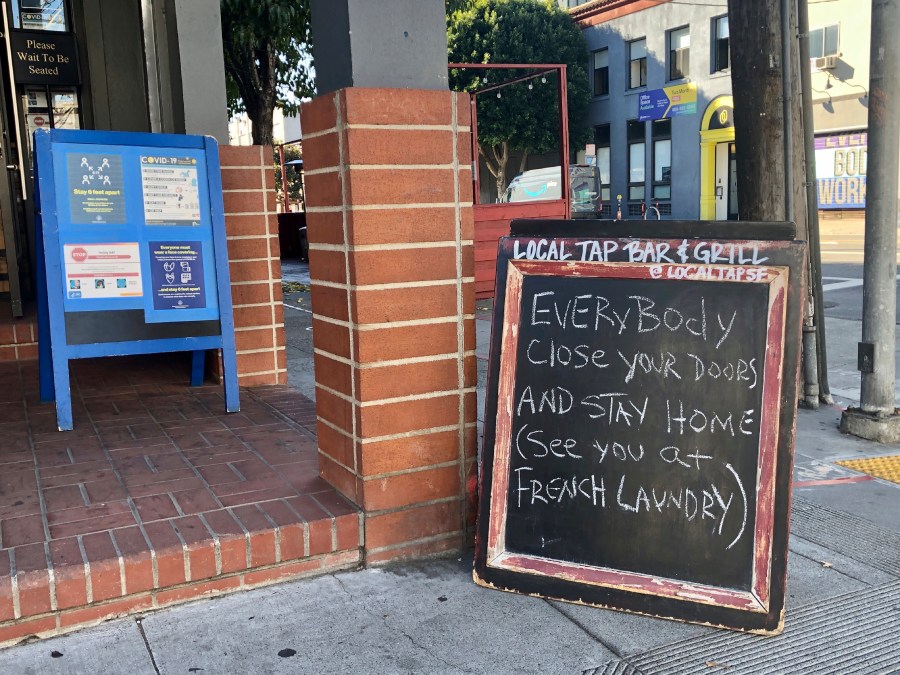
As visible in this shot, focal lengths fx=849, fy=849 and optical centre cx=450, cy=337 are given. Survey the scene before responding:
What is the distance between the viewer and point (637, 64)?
2959 centimetres

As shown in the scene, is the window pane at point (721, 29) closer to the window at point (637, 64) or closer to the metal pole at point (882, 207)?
the window at point (637, 64)

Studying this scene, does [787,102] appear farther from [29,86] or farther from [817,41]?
[817,41]

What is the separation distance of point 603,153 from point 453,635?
30.2m

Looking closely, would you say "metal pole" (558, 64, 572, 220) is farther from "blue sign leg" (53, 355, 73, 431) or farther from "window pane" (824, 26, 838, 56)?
"window pane" (824, 26, 838, 56)

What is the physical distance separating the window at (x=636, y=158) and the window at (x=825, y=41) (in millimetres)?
6166

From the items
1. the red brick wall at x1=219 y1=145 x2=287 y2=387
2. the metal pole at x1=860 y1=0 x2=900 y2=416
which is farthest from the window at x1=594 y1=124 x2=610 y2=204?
the red brick wall at x1=219 y1=145 x2=287 y2=387

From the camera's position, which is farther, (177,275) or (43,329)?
(43,329)

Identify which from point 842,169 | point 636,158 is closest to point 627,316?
point 842,169

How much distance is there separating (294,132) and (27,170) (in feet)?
152

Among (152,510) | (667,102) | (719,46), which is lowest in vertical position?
(152,510)

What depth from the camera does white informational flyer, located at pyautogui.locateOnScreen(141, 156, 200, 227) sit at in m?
4.25

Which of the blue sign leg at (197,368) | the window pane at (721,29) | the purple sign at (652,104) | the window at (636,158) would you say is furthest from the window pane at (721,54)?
the blue sign leg at (197,368)

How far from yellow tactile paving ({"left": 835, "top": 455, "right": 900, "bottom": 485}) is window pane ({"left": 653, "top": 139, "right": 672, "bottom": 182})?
82.3 ft

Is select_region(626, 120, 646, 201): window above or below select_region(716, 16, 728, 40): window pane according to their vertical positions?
below
